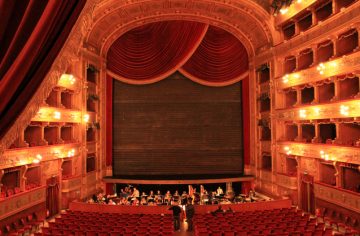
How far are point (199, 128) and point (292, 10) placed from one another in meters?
9.20

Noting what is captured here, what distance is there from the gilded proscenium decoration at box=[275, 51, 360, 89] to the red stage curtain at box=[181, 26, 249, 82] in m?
3.73

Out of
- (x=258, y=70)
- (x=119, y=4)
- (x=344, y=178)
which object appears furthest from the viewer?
(x=258, y=70)

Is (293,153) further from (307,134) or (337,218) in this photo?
(337,218)

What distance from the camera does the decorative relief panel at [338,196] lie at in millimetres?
12730

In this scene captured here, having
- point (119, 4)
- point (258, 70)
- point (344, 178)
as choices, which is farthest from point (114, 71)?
point (344, 178)

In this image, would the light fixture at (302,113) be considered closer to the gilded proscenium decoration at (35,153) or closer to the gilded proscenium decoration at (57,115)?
the gilded proscenium decoration at (57,115)

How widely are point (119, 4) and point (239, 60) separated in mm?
8570

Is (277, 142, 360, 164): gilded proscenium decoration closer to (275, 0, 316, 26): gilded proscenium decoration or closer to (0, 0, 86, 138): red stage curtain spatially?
(275, 0, 316, 26): gilded proscenium decoration

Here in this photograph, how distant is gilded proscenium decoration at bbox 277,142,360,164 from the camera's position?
13.3 m

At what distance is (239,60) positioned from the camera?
21984mm

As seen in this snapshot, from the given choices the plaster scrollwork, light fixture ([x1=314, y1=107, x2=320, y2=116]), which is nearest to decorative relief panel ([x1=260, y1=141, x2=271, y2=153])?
light fixture ([x1=314, y1=107, x2=320, y2=116])

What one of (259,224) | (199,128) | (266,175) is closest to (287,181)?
(266,175)

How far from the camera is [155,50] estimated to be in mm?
21125

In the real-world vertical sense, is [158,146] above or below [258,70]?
below
